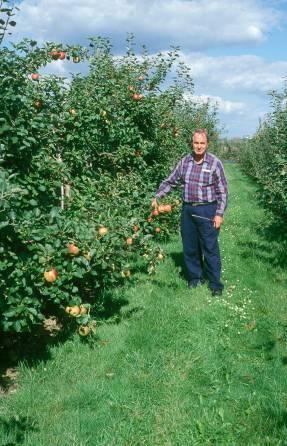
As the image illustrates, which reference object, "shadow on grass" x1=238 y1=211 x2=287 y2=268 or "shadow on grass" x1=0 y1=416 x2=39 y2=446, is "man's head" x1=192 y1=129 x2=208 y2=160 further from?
"shadow on grass" x1=0 y1=416 x2=39 y2=446

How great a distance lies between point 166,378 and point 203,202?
8.17 feet

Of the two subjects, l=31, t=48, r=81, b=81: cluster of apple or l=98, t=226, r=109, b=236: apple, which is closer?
l=98, t=226, r=109, b=236: apple

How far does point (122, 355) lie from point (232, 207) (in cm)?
1017

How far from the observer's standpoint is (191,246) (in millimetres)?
6398

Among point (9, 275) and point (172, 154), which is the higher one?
point (172, 154)

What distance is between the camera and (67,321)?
207 inches

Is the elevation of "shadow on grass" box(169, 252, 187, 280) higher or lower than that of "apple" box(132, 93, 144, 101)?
lower

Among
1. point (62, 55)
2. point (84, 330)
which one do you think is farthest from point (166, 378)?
point (62, 55)

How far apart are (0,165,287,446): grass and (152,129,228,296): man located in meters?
0.41

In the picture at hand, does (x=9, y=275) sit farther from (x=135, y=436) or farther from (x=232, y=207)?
(x=232, y=207)

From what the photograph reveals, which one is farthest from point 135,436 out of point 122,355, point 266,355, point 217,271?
point 217,271

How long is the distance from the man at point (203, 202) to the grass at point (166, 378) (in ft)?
1.35

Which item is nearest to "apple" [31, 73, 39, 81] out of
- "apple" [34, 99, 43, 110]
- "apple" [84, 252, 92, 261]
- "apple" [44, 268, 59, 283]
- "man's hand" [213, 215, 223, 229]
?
"apple" [34, 99, 43, 110]

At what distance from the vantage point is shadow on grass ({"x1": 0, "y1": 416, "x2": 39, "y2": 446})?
131 inches
